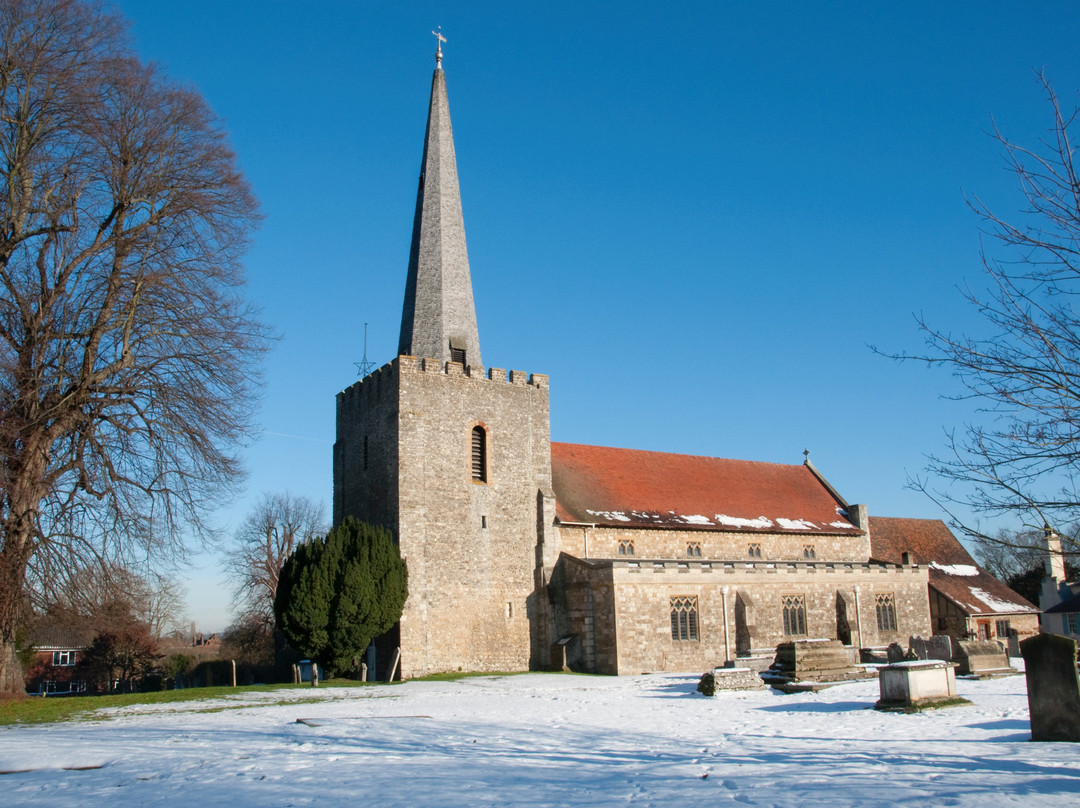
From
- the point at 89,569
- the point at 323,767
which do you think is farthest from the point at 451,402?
the point at 323,767

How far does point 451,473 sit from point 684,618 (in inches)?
369

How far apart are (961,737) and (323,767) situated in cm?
836

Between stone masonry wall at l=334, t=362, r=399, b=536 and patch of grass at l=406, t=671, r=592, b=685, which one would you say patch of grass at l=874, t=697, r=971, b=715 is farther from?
stone masonry wall at l=334, t=362, r=399, b=536

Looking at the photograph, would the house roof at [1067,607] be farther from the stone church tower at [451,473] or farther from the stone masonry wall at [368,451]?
the stone masonry wall at [368,451]

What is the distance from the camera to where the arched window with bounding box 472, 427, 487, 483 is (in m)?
29.3

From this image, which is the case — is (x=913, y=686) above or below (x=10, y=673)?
below

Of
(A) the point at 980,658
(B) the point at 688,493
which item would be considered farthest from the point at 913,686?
(B) the point at 688,493

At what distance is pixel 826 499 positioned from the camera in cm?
3984

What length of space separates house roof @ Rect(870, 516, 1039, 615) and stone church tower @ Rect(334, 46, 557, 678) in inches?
722

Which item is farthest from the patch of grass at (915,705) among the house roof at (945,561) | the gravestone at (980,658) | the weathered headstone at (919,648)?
the house roof at (945,561)

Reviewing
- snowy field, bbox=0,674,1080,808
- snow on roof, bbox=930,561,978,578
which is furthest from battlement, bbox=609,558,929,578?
snowy field, bbox=0,674,1080,808

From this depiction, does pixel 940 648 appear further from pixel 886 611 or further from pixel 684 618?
pixel 886 611

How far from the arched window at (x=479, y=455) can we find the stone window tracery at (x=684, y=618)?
25.6ft

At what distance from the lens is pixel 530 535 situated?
2953 centimetres
